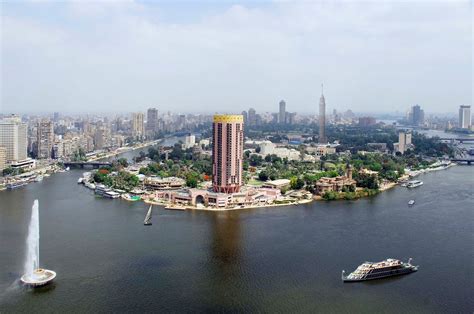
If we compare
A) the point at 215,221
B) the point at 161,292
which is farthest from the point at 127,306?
the point at 215,221

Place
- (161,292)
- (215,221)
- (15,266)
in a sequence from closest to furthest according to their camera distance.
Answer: (161,292), (15,266), (215,221)

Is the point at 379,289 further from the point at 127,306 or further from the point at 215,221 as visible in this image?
the point at 215,221

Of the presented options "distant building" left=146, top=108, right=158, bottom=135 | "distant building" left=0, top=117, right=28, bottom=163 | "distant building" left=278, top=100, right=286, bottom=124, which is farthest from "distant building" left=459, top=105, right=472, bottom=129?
"distant building" left=0, top=117, right=28, bottom=163

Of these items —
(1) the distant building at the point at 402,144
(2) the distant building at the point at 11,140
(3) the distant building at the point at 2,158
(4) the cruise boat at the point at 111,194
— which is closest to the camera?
(4) the cruise boat at the point at 111,194

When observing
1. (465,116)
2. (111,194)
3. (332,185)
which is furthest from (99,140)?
(465,116)

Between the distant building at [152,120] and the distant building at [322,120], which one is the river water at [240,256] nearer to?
the distant building at [322,120]

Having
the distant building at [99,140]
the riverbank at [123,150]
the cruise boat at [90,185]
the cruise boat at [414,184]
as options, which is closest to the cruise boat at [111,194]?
the cruise boat at [90,185]
